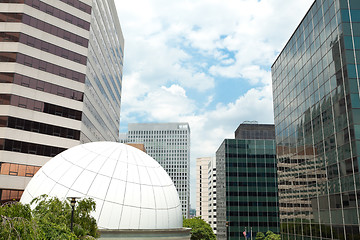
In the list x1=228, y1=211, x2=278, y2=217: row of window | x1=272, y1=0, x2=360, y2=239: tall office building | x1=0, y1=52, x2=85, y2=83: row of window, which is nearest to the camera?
x1=272, y1=0, x2=360, y2=239: tall office building

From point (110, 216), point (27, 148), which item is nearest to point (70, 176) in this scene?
point (110, 216)

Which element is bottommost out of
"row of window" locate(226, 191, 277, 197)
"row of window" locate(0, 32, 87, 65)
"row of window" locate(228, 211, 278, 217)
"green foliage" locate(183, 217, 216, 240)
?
"green foliage" locate(183, 217, 216, 240)

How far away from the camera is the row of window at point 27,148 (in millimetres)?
50344

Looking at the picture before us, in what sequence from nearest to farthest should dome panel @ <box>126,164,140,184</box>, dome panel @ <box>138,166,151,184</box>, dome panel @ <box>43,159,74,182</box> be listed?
dome panel @ <box>43,159,74,182</box>
dome panel @ <box>126,164,140,184</box>
dome panel @ <box>138,166,151,184</box>

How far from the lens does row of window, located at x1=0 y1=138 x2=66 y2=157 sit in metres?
50.3

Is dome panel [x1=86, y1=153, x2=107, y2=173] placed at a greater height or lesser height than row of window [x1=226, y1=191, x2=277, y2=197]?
lesser

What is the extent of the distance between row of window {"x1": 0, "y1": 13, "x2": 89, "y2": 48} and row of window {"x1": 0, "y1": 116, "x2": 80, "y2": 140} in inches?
605

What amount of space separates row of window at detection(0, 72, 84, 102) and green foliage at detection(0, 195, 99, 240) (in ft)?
124

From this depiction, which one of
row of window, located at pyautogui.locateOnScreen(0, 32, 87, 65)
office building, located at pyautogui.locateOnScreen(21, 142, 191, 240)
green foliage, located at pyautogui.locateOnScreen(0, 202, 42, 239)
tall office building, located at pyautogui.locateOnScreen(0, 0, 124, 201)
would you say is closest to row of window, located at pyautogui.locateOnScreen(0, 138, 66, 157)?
tall office building, located at pyautogui.locateOnScreen(0, 0, 124, 201)

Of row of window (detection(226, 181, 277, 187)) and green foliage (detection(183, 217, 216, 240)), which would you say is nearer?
green foliage (detection(183, 217, 216, 240))

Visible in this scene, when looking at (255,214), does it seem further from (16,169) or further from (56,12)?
(56,12)

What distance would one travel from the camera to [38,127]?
53938mm

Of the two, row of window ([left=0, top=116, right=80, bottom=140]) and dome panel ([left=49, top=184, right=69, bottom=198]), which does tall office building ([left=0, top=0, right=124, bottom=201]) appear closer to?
row of window ([left=0, top=116, right=80, bottom=140])

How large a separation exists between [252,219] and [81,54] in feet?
231
